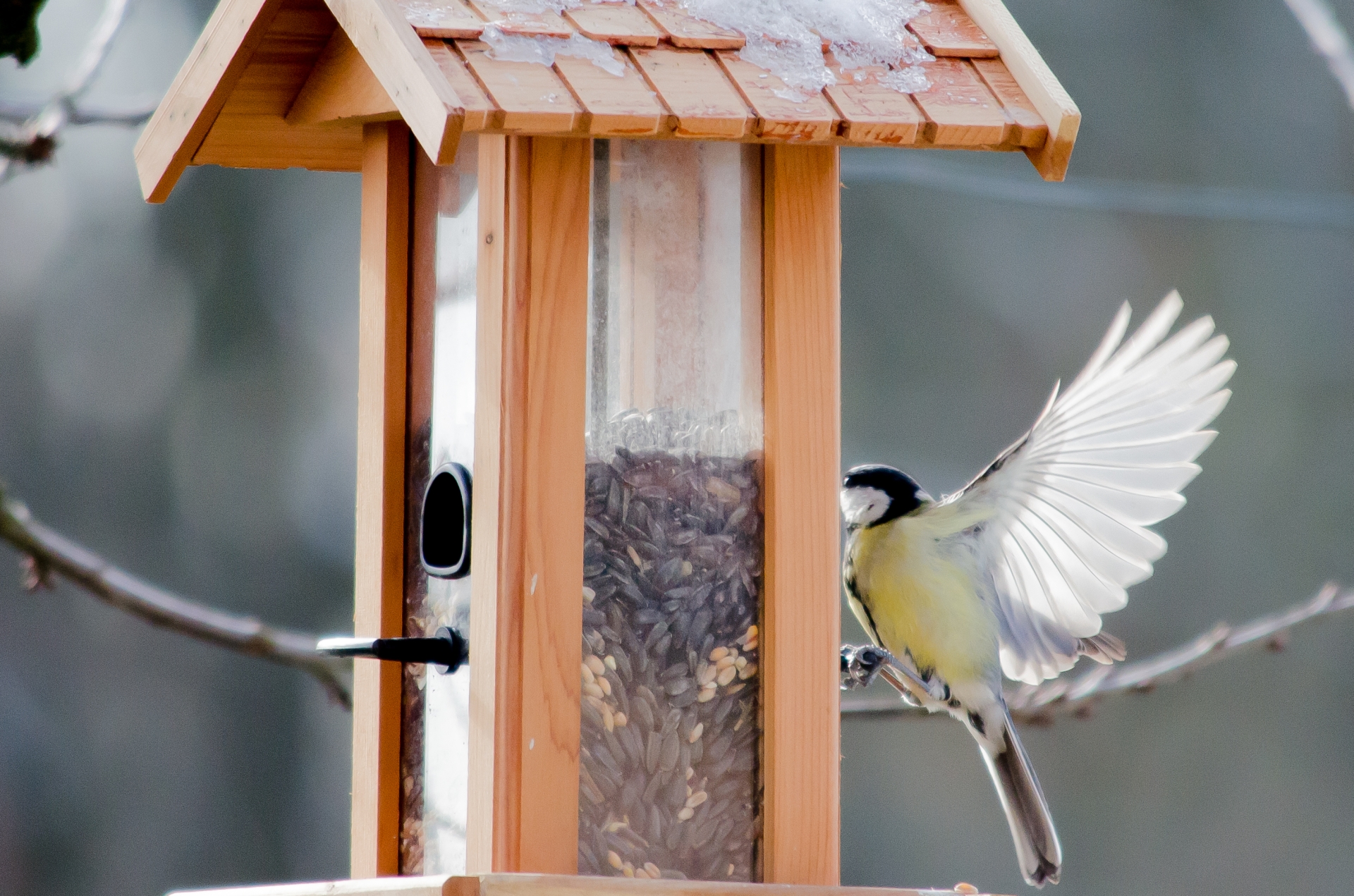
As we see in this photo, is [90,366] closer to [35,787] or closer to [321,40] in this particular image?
[35,787]

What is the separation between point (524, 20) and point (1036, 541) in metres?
0.99

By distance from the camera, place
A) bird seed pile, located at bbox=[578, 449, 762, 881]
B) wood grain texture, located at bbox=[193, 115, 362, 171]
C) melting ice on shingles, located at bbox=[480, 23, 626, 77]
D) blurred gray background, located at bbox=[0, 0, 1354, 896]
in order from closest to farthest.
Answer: melting ice on shingles, located at bbox=[480, 23, 626, 77] → bird seed pile, located at bbox=[578, 449, 762, 881] → wood grain texture, located at bbox=[193, 115, 362, 171] → blurred gray background, located at bbox=[0, 0, 1354, 896]

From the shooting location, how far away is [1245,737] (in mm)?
8477

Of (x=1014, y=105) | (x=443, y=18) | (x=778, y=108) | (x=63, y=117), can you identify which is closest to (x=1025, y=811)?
(x=1014, y=105)

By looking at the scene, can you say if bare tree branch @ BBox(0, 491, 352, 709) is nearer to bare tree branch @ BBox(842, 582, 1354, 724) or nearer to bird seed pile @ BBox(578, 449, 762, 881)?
bird seed pile @ BBox(578, 449, 762, 881)

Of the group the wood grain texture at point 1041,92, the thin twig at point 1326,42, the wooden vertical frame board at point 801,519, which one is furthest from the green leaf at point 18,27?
the thin twig at point 1326,42

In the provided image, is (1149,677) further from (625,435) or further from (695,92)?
(695,92)

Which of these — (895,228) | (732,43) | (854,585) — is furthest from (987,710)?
(895,228)

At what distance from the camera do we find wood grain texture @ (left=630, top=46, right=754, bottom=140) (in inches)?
64.8

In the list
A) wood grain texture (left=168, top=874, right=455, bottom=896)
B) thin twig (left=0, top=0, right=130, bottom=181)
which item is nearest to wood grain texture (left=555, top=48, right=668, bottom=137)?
wood grain texture (left=168, top=874, right=455, bottom=896)

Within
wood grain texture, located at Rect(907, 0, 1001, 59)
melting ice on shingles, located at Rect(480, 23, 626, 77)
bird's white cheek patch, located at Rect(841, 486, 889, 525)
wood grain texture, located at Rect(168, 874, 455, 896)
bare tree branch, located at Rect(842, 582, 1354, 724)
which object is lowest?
wood grain texture, located at Rect(168, 874, 455, 896)

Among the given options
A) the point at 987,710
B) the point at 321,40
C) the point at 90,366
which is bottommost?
A: the point at 987,710

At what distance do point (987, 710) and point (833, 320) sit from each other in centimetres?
77

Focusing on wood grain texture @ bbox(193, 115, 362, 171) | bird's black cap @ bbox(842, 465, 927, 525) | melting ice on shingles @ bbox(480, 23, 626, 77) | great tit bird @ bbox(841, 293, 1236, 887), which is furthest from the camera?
bird's black cap @ bbox(842, 465, 927, 525)
